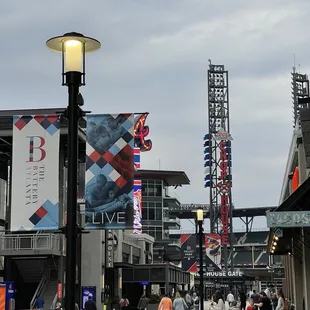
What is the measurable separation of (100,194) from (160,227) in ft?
321

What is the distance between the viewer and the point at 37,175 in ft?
36.0

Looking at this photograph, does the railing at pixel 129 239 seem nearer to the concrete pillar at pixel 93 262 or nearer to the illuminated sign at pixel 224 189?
the concrete pillar at pixel 93 262

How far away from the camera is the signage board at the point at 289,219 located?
16.0 m

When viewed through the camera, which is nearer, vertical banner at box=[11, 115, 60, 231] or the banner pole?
the banner pole

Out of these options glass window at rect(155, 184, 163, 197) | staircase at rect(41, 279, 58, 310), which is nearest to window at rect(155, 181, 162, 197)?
glass window at rect(155, 184, 163, 197)

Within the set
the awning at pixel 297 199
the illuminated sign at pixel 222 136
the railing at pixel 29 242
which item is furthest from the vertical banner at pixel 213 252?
the illuminated sign at pixel 222 136

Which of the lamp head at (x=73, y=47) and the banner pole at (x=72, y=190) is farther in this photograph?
the lamp head at (x=73, y=47)

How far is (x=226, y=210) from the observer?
8850cm

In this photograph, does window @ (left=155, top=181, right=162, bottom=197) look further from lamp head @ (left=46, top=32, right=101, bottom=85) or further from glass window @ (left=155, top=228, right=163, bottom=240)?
lamp head @ (left=46, top=32, right=101, bottom=85)

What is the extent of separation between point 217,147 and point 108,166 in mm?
80870

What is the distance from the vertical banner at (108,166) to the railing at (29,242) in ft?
97.9

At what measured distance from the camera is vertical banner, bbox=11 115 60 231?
425 inches

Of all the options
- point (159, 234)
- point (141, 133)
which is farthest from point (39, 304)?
point (159, 234)

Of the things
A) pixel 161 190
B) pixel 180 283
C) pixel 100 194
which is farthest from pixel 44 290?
pixel 161 190
